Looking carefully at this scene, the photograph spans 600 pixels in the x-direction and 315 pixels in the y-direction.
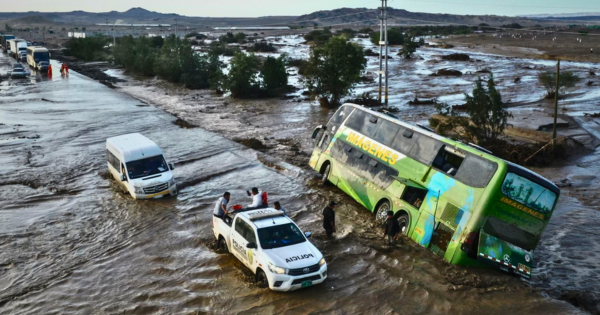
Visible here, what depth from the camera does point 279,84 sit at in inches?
1892

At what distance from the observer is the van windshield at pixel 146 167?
19.8m

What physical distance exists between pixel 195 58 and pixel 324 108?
2174 cm

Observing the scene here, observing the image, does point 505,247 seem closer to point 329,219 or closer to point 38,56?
point 329,219

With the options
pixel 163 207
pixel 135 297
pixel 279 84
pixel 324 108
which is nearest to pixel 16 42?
pixel 279 84

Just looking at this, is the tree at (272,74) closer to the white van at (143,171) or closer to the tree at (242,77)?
the tree at (242,77)

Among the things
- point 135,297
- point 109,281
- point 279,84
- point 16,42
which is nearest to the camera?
point 135,297

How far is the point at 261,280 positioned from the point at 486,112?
1704 centimetres

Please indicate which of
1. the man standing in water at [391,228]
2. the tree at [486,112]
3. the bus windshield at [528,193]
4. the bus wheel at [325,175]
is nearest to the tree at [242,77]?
the tree at [486,112]

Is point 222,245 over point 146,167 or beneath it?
beneath

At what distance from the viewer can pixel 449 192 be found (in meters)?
14.4

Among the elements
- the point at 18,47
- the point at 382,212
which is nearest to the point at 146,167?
the point at 382,212

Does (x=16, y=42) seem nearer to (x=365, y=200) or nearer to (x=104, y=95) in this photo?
(x=104, y=95)

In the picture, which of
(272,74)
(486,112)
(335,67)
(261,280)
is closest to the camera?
(261,280)

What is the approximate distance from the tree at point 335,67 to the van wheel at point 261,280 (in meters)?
27.6
